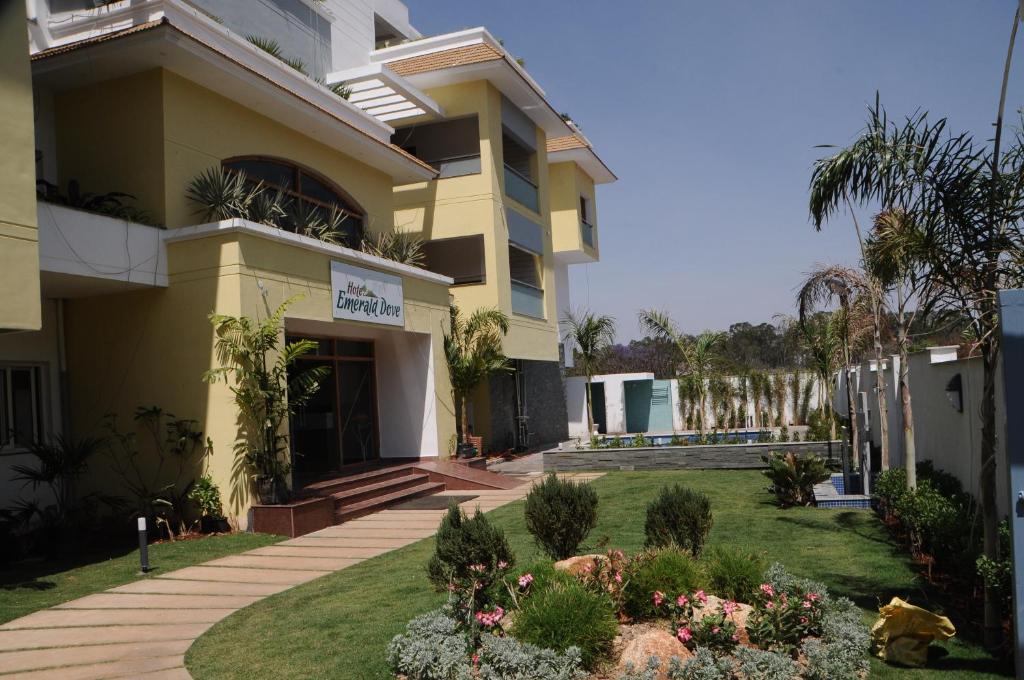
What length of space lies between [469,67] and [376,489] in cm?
1087

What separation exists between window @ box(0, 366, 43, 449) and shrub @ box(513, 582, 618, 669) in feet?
30.6

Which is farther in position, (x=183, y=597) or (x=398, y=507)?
(x=398, y=507)

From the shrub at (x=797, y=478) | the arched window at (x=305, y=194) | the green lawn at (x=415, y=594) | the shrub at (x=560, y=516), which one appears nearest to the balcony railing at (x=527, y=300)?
the arched window at (x=305, y=194)

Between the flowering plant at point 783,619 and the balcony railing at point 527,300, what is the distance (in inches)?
652

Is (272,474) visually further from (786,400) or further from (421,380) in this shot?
(786,400)

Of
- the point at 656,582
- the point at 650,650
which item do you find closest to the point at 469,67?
the point at 656,582

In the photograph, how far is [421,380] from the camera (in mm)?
17938

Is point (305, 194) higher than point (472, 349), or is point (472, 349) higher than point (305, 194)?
point (305, 194)

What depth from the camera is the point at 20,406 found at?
12430 millimetres

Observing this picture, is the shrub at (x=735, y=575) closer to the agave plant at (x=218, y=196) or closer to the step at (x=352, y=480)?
the step at (x=352, y=480)

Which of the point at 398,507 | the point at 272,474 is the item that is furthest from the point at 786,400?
the point at 272,474

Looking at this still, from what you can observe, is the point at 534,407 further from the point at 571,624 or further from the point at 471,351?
the point at 571,624

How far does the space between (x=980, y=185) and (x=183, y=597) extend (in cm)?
840

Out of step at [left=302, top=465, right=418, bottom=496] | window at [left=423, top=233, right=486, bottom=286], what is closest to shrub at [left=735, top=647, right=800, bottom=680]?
step at [left=302, top=465, right=418, bottom=496]
